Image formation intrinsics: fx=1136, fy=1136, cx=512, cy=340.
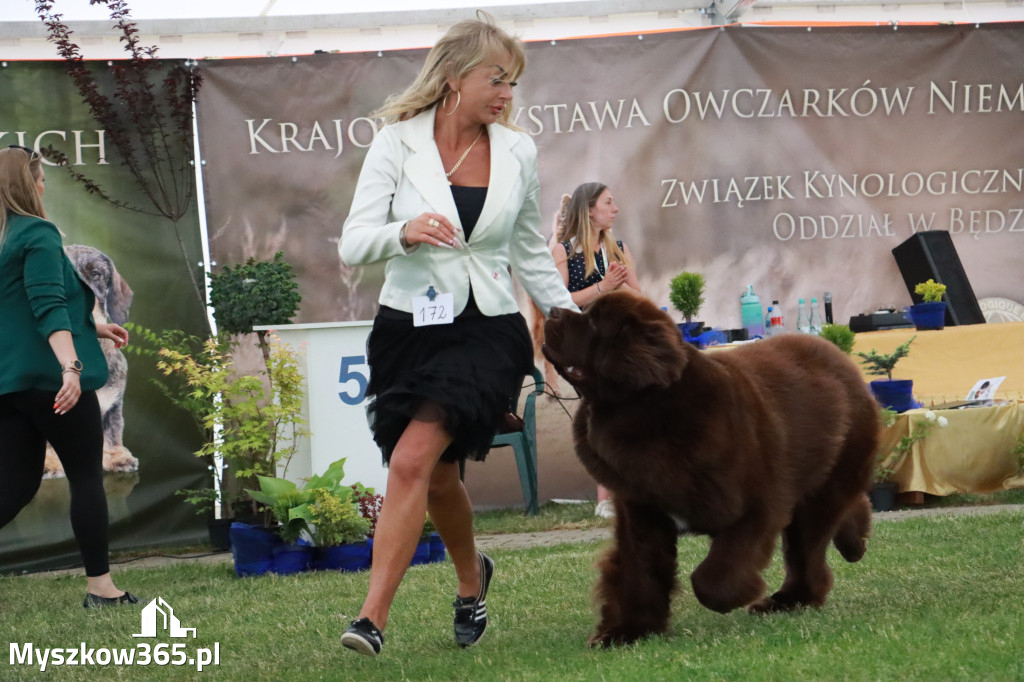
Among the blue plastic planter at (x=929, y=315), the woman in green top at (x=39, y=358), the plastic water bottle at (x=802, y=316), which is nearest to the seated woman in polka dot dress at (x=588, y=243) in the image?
the plastic water bottle at (x=802, y=316)

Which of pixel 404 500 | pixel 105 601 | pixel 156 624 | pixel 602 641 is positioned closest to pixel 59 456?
pixel 105 601

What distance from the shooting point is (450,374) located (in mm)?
3320

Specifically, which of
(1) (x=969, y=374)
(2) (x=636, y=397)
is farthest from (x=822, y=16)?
(2) (x=636, y=397)

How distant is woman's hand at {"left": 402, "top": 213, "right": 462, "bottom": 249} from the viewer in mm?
3146

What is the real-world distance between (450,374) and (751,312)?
16.5 ft

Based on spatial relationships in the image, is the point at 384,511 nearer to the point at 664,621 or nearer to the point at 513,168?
the point at 664,621

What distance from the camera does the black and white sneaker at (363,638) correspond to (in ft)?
10.3

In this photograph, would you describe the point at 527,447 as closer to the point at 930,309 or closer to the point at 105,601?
the point at 930,309

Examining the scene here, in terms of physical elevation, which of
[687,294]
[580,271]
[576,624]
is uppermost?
[580,271]

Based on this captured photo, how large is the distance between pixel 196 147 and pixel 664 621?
5.56m

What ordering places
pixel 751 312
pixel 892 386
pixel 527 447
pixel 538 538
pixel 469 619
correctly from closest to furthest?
pixel 469 619
pixel 538 538
pixel 892 386
pixel 527 447
pixel 751 312

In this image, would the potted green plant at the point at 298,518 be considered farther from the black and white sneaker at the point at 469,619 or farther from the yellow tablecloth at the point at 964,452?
the yellow tablecloth at the point at 964,452

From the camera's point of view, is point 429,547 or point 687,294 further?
point 687,294

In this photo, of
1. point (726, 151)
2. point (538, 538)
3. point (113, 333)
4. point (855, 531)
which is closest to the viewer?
point (855, 531)
